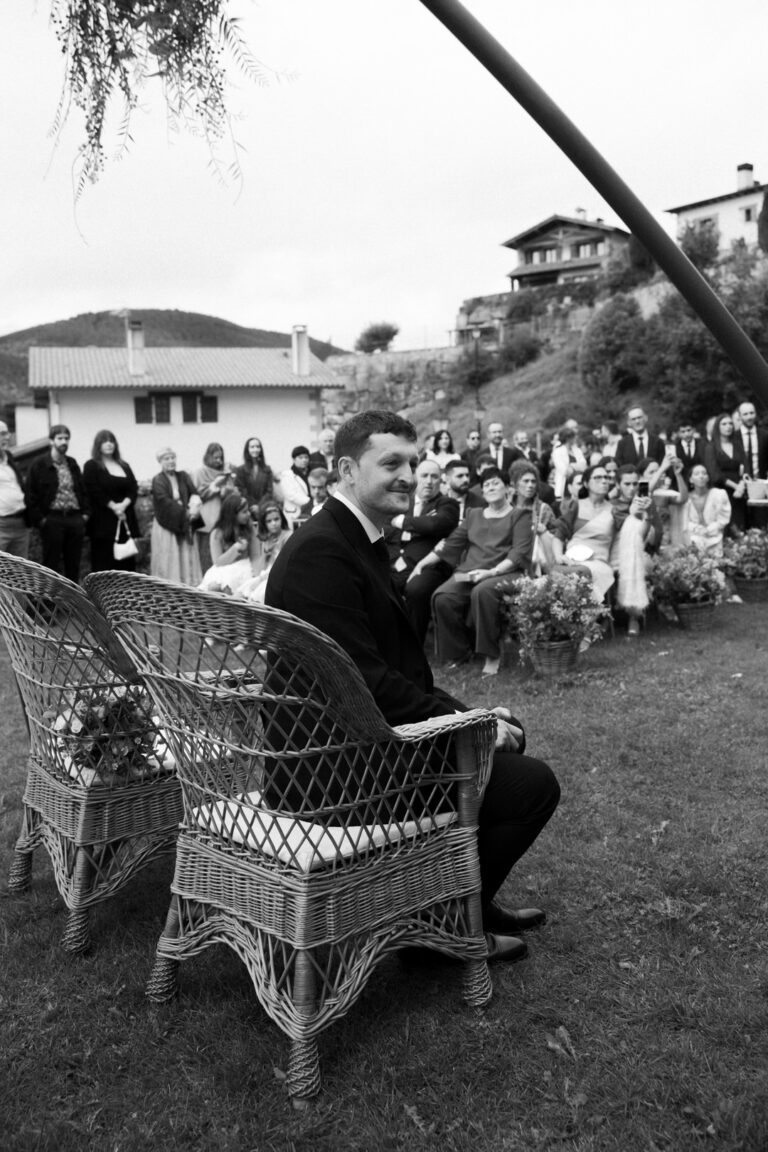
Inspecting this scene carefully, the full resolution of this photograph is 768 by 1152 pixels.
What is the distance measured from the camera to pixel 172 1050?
294cm

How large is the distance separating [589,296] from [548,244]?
1992 centimetres

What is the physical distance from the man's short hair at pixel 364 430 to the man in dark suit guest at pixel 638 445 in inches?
354

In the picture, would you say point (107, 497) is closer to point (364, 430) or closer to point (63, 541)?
point (63, 541)

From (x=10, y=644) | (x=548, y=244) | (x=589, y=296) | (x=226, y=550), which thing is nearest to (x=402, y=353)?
(x=589, y=296)

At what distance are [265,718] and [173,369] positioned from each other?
48430mm

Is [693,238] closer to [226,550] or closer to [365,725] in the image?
[226,550]

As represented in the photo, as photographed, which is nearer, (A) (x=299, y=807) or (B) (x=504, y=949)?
(A) (x=299, y=807)

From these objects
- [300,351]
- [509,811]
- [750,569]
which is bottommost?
[750,569]

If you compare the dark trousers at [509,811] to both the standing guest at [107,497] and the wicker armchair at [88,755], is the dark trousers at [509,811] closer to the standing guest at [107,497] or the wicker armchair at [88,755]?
the wicker armchair at [88,755]

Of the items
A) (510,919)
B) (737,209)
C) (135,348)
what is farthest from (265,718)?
(737,209)

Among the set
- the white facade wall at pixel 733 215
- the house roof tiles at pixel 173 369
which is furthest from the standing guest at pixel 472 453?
the white facade wall at pixel 733 215

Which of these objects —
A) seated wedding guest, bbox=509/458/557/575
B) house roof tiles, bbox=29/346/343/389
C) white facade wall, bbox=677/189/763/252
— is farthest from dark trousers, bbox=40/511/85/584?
white facade wall, bbox=677/189/763/252

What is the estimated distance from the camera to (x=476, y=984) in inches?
123

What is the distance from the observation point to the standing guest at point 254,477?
11289 millimetres
